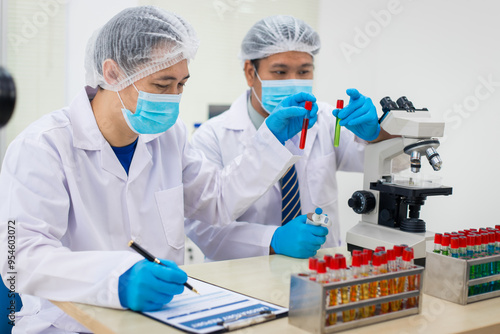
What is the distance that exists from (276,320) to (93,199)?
0.81 meters

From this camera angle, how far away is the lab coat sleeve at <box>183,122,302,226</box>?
1.99 metres

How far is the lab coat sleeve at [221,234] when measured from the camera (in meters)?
2.08

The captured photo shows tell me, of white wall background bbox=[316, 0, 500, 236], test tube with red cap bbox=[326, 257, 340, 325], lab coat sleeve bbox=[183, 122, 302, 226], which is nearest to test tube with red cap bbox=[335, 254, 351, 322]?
test tube with red cap bbox=[326, 257, 340, 325]

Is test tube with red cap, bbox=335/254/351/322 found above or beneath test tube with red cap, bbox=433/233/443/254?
beneath

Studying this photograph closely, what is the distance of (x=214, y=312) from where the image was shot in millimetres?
1304

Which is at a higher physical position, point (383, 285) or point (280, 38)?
point (280, 38)

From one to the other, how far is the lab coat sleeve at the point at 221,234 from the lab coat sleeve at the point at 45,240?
2.38ft

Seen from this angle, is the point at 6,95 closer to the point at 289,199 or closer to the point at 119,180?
the point at 119,180

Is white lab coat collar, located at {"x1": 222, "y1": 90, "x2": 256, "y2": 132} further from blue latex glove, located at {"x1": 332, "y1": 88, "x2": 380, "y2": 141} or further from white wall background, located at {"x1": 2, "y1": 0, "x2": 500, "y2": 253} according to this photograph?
white wall background, located at {"x1": 2, "y1": 0, "x2": 500, "y2": 253}

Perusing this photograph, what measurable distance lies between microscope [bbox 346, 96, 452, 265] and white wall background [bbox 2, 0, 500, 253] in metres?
0.87

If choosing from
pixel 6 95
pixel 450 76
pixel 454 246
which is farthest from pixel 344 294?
pixel 450 76

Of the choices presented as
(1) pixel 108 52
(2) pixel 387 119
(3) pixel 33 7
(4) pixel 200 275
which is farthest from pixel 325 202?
(3) pixel 33 7

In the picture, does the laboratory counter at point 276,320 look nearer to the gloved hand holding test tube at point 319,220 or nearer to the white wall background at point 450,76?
the gloved hand holding test tube at point 319,220

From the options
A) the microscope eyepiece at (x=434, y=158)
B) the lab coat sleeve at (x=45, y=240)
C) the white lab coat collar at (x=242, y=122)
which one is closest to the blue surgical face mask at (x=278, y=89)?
the white lab coat collar at (x=242, y=122)
